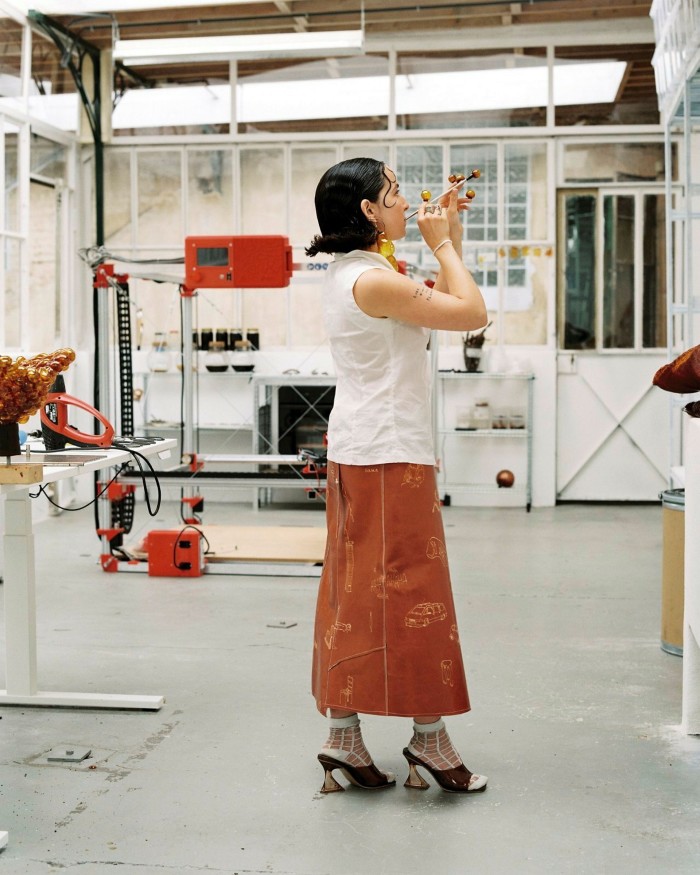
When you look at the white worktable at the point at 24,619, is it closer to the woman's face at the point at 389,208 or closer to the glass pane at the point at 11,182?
the woman's face at the point at 389,208

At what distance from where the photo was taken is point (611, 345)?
30.0ft

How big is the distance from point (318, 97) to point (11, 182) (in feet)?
9.12

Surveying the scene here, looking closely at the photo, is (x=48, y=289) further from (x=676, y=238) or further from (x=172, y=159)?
(x=676, y=238)

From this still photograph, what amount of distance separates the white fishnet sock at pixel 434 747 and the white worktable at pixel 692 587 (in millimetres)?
806

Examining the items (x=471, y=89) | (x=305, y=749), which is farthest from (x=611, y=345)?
(x=305, y=749)

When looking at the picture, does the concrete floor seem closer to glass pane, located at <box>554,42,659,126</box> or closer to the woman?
the woman

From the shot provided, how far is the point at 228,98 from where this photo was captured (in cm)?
942

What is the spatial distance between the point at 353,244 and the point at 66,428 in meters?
1.43

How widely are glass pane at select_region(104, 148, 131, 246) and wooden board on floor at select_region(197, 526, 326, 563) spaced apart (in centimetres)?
334

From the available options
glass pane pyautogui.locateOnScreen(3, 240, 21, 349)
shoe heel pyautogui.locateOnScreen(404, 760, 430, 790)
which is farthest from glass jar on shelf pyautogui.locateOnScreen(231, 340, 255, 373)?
shoe heel pyautogui.locateOnScreen(404, 760, 430, 790)

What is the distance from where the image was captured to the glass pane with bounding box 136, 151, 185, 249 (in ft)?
31.1

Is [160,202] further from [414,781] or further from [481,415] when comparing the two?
[414,781]

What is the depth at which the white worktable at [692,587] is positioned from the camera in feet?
10.4

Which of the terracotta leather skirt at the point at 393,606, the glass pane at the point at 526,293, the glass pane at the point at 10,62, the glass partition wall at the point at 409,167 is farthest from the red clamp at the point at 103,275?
the glass pane at the point at 526,293
